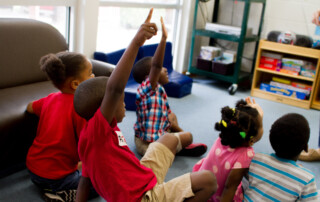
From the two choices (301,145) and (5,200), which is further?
(5,200)

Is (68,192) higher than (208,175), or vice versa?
(208,175)

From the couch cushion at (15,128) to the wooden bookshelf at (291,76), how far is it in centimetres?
278

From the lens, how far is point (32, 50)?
7.77ft

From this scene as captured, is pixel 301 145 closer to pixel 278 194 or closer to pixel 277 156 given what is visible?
pixel 277 156

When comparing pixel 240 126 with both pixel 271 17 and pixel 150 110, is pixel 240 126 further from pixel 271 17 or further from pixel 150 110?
pixel 271 17

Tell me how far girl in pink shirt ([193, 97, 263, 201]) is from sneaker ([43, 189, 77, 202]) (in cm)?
75

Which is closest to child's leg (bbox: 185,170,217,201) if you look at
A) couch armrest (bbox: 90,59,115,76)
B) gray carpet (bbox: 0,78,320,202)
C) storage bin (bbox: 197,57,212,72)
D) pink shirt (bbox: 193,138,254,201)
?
pink shirt (bbox: 193,138,254,201)

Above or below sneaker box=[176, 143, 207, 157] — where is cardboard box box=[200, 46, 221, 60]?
above

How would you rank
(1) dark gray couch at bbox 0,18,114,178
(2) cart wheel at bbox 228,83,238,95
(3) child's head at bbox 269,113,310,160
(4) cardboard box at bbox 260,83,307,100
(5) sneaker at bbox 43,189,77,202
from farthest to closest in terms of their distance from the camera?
(2) cart wheel at bbox 228,83,238,95
(4) cardboard box at bbox 260,83,307,100
(1) dark gray couch at bbox 0,18,114,178
(5) sneaker at bbox 43,189,77,202
(3) child's head at bbox 269,113,310,160

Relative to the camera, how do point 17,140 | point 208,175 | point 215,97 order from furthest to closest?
point 215,97 → point 17,140 → point 208,175

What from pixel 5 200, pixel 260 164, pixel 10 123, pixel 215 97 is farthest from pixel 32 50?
pixel 215 97

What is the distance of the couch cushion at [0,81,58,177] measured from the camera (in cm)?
179

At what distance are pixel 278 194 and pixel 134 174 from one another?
24.0 inches

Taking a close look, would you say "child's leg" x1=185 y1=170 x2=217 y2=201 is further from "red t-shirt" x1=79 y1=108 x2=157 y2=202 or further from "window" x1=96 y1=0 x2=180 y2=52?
"window" x1=96 y1=0 x2=180 y2=52
